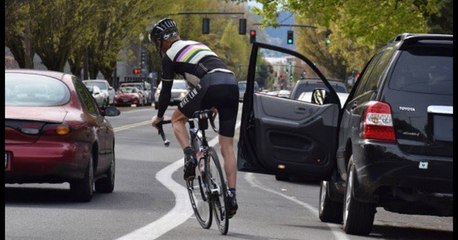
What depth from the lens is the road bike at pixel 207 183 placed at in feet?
36.7

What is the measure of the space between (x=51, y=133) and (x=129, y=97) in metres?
67.2

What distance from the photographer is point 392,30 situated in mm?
39406

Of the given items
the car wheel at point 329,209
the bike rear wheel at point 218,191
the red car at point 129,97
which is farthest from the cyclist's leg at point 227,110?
the red car at point 129,97

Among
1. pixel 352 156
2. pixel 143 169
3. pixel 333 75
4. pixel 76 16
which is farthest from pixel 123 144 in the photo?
pixel 333 75

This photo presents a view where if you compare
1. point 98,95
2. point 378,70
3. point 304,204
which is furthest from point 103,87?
point 378,70

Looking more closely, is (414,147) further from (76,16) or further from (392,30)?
(76,16)

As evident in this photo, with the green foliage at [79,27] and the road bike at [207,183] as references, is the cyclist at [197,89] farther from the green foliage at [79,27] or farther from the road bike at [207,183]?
the green foliage at [79,27]

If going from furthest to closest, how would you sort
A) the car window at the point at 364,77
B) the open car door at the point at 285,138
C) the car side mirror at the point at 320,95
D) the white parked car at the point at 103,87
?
the white parked car at the point at 103,87, the car side mirror at the point at 320,95, the open car door at the point at 285,138, the car window at the point at 364,77

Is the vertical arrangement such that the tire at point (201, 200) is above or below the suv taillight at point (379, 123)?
below

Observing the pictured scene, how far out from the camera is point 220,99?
11.5 m

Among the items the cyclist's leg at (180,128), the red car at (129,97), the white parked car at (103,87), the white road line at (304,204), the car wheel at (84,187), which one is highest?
the cyclist's leg at (180,128)

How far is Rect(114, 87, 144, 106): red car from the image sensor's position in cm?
8025

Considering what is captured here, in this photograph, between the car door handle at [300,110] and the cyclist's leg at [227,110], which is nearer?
the cyclist's leg at [227,110]

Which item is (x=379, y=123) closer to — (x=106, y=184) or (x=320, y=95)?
(x=320, y=95)
